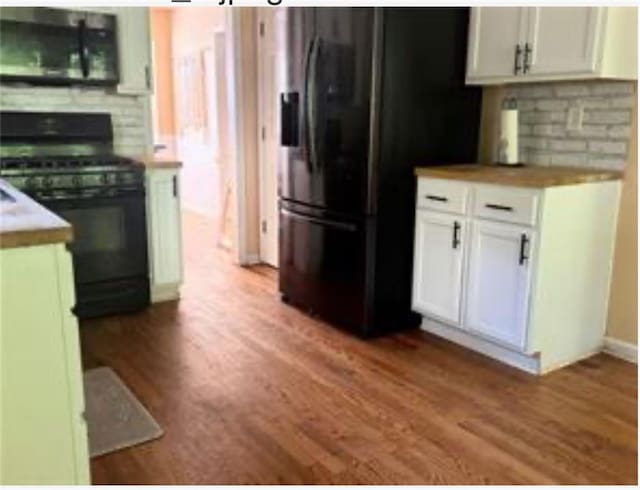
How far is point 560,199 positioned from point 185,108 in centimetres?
509

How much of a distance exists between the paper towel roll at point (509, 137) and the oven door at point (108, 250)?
200cm

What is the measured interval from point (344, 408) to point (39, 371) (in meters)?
1.26

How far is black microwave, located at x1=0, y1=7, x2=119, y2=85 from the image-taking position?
10.7 ft

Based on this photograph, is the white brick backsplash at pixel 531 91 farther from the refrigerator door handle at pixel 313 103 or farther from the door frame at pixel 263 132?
the door frame at pixel 263 132

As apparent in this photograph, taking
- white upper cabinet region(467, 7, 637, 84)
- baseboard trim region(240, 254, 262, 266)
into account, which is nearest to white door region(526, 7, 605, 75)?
white upper cabinet region(467, 7, 637, 84)

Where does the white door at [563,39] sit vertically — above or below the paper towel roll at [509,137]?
above

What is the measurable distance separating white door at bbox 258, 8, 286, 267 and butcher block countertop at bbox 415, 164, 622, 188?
1471 millimetres

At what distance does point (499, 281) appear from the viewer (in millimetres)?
2703

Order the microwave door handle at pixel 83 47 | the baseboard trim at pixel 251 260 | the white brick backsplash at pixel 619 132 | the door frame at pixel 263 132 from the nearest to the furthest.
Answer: the white brick backsplash at pixel 619 132 → the microwave door handle at pixel 83 47 → the door frame at pixel 263 132 → the baseboard trim at pixel 251 260

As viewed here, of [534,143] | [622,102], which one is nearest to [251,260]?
[534,143]

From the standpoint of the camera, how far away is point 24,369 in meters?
1.41

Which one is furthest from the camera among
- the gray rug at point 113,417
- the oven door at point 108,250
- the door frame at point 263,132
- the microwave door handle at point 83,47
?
the door frame at point 263,132

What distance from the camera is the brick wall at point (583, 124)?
8.96 feet

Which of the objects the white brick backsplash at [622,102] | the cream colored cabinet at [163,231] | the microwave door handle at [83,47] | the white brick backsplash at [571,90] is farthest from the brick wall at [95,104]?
the white brick backsplash at [622,102]
